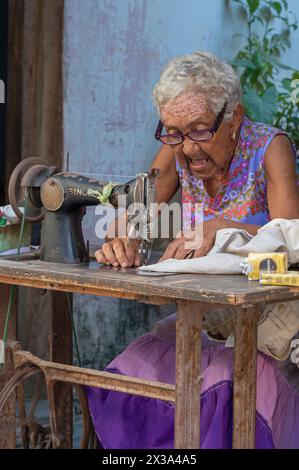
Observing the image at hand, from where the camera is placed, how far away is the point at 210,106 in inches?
117

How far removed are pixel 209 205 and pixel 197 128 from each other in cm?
40

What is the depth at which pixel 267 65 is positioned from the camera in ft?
18.0

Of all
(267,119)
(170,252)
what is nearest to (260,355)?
(170,252)

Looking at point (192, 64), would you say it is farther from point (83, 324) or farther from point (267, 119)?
point (267, 119)

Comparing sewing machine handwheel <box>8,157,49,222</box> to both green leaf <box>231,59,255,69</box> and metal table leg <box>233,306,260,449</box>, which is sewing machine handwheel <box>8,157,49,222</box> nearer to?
metal table leg <box>233,306,260,449</box>

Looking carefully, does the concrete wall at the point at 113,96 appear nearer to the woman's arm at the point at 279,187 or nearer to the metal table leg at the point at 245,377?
the woman's arm at the point at 279,187

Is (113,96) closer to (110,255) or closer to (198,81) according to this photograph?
(198,81)

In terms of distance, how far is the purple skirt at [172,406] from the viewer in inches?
102

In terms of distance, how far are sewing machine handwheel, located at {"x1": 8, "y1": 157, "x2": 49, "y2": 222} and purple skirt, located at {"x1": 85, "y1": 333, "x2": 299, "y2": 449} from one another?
1.79 feet

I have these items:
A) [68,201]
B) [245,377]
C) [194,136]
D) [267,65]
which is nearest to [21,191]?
[68,201]

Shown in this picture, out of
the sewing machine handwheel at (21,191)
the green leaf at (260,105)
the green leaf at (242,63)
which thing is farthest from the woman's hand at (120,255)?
the green leaf at (242,63)

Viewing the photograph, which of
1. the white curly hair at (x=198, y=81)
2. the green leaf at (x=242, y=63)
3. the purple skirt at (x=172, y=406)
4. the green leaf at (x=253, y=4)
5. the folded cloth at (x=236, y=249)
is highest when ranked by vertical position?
the green leaf at (x=253, y=4)

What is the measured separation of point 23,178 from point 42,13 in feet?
5.26

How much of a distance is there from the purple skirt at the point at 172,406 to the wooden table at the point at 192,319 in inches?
7.0
